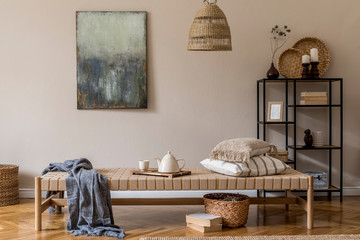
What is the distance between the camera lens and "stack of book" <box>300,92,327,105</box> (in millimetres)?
5160

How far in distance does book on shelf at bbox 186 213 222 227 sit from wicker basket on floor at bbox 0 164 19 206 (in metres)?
2.08

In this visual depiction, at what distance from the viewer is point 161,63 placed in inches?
211

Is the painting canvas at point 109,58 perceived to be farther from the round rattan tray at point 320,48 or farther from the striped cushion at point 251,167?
the round rattan tray at point 320,48

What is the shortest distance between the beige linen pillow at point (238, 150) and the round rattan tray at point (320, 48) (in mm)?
1609

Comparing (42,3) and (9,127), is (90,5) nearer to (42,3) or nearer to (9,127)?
(42,3)

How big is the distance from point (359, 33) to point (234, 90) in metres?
1.55

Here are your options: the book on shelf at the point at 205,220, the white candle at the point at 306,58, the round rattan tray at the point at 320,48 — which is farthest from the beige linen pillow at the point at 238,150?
the round rattan tray at the point at 320,48

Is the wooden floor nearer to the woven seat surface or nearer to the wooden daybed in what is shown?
the wooden daybed

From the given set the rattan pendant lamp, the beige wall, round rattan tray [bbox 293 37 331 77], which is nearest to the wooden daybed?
the rattan pendant lamp

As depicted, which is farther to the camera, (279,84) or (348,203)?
(279,84)

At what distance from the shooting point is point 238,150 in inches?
161

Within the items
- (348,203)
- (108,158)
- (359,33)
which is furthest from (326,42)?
(108,158)

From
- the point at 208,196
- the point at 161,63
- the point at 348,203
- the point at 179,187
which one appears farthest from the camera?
the point at 161,63

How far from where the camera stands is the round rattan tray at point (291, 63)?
534 centimetres
